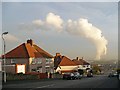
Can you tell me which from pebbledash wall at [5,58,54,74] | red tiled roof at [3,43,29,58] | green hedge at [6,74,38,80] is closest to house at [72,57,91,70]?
pebbledash wall at [5,58,54,74]

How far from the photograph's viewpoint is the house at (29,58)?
270 ft

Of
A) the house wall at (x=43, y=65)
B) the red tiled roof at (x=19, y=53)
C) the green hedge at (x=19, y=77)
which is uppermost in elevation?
the red tiled roof at (x=19, y=53)

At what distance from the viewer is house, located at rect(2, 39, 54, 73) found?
82.2 metres

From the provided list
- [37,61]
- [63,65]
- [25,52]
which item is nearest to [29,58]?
[25,52]

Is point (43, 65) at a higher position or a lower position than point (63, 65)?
higher

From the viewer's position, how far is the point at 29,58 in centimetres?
8225

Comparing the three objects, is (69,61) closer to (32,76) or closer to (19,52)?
(19,52)

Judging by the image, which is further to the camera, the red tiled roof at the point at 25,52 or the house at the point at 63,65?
the house at the point at 63,65

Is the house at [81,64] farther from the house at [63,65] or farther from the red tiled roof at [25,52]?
the red tiled roof at [25,52]

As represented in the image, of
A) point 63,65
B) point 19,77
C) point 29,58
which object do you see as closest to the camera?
point 19,77

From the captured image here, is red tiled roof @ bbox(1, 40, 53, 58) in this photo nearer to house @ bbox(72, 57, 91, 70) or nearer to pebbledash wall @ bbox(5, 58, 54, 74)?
pebbledash wall @ bbox(5, 58, 54, 74)

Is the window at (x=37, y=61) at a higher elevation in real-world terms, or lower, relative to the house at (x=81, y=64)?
higher

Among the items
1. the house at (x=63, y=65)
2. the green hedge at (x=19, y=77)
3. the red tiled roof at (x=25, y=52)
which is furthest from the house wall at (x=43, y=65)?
the green hedge at (x=19, y=77)

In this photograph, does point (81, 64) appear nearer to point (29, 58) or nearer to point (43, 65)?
point (43, 65)
